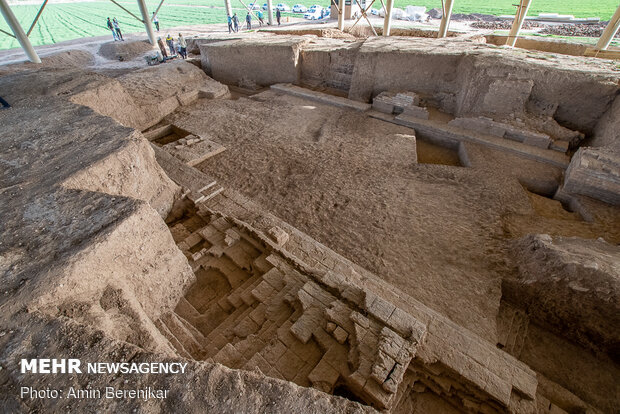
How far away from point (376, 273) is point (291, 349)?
1469mm

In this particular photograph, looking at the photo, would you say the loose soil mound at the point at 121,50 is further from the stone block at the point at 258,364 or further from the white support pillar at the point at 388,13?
the stone block at the point at 258,364

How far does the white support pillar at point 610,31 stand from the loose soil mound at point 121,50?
1755 cm

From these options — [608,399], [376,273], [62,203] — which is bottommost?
[608,399]

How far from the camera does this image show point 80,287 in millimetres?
1966

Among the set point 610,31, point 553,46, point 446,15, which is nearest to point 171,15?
point 446,15

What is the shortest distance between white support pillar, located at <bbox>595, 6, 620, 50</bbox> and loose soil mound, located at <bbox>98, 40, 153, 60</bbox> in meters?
17.5

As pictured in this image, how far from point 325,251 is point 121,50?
1568cm

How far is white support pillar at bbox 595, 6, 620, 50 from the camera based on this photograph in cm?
849

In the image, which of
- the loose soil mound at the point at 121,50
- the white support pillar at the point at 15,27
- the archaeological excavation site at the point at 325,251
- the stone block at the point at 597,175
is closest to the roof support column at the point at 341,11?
the archaeological excavation site at the point at 325,251

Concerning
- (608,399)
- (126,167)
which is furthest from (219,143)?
(608,399)

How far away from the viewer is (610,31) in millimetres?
8703

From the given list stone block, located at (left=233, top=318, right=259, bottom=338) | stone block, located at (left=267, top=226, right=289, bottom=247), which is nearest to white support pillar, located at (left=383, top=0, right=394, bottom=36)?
stone block, located at (left=267, top=226, right=289, bottom=247)

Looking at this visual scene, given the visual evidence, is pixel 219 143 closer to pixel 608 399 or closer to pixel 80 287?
pixel 80 287

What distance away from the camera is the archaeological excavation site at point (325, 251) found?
182 cm
